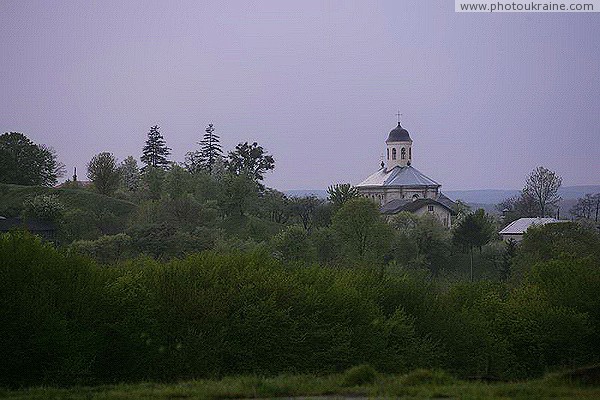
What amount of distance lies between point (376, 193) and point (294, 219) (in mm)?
40262

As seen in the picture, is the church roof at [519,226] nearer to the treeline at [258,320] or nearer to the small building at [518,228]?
the small building at [518,228]

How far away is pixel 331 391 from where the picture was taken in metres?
14.3

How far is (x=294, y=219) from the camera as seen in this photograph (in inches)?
5369

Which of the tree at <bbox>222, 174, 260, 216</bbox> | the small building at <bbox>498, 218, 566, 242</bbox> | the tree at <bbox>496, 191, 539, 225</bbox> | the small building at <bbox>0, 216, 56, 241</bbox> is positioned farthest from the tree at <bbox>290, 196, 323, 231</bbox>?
the small building at <bbox>0, 216, 56, 241</bbox>

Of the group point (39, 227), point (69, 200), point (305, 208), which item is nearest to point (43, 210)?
point (39, 227)

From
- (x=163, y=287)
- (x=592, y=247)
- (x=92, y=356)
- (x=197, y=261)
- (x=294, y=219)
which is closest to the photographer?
(x=92, y=356)

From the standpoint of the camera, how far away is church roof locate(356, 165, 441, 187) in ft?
566

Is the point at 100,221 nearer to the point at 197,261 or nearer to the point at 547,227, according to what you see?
the point at 547,227

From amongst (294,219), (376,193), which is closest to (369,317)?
(294,219)

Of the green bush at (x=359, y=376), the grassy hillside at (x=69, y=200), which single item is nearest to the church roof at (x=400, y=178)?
the grassy hillside at (x=69, y=200)

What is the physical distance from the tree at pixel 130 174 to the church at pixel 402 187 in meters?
38.8

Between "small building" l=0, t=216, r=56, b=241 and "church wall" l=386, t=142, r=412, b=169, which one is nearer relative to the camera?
"small building" l=0, t=216, r=56, b=241

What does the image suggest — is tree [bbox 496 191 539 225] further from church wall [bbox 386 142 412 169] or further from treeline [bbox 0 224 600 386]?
treeline [bbox 0 224 600 386]

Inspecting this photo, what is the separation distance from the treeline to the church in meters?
97.7
